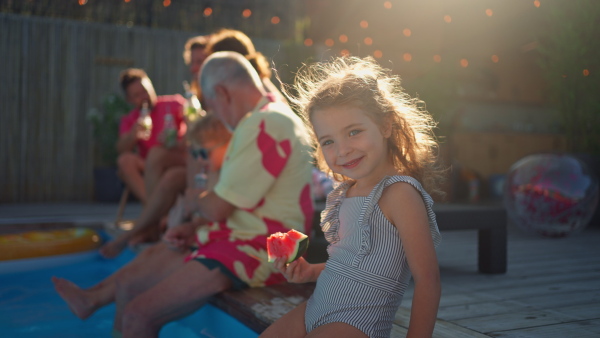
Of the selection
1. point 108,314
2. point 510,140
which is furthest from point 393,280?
point 510,140

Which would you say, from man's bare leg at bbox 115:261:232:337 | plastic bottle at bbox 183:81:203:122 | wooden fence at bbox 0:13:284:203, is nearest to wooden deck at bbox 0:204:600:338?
man's bare leg at bbox 115:261:232:337

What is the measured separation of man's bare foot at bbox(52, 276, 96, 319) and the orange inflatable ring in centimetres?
207

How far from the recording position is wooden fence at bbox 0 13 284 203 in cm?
880

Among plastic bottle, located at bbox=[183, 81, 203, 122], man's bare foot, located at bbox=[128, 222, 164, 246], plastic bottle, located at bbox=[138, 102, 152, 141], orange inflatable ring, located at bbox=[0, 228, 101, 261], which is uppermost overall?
plastic bottle, located at bbox=[183, 81, 203, 122]

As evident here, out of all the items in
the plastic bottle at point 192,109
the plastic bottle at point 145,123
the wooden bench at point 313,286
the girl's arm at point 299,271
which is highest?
the plastic bottle at point 192,109

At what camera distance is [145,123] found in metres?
5.26

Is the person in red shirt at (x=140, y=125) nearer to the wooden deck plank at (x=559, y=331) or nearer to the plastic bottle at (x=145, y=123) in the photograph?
the plastic bottle at (x=145, y=123)

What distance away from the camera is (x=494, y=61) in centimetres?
1184

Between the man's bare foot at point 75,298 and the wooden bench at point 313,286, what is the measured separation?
0.65m

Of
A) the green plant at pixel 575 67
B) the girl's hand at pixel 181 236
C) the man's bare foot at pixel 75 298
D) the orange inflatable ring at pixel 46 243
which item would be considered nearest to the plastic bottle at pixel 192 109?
the girl's hand at pixel 181 236

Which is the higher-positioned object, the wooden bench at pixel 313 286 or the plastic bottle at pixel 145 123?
the plastic bottle at pixel 145 123

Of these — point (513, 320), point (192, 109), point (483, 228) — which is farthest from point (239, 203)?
point (192, 109)

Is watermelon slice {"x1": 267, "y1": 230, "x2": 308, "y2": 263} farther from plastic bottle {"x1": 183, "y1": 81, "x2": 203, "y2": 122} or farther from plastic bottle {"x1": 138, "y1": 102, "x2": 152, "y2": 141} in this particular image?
plastic bottle {"x1": 138, "y1": 102, "x2": 152, "y2": 141}

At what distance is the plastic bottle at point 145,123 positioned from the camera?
5277mm
